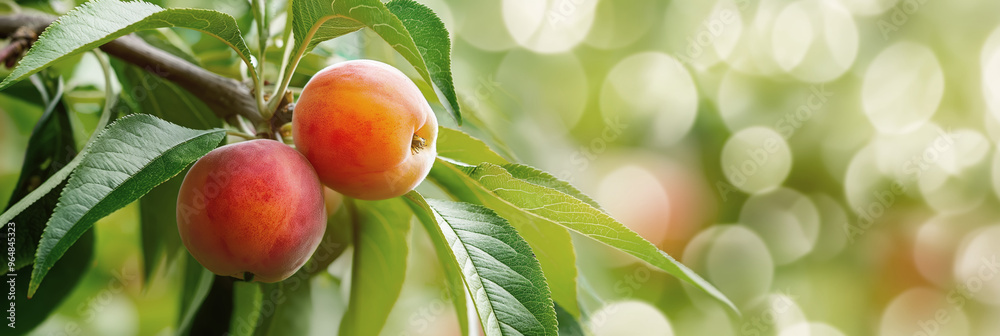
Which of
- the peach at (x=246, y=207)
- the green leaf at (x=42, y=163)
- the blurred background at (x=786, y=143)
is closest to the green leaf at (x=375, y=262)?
the peach at (x=246, y=207)

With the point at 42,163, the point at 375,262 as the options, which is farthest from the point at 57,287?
the point at 375,262

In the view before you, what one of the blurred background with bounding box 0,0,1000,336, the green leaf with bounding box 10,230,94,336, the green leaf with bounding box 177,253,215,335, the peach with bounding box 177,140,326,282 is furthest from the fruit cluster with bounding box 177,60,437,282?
the blurred background with bounding box 0,0,1000,336

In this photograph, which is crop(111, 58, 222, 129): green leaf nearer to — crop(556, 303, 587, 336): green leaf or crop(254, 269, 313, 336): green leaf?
crop(254, 269, 313, 336): green leaf

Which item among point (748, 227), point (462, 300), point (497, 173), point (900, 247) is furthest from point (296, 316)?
point (900, 247)

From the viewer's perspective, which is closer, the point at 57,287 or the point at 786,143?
the point at 57,287

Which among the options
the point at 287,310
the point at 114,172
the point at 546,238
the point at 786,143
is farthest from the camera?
the point at 786,143

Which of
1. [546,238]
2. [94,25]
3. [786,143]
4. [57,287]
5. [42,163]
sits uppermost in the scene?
[94,25]

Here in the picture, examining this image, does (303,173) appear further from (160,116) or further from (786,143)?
(786,143)

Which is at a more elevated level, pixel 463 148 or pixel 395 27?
pixel 395 27

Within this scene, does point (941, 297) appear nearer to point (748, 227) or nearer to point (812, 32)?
point (748, 227)
